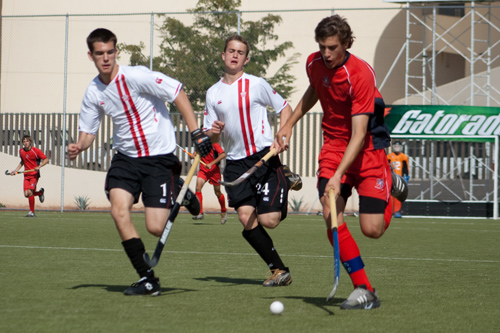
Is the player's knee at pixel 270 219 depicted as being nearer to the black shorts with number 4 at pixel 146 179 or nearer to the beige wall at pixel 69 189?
the black shorts with number 4 at pixel 146 179

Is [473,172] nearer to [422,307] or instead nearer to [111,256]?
[111,256]

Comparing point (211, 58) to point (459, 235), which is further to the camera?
point (211, 58)

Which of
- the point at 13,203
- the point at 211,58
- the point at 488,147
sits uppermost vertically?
the point at 211,58

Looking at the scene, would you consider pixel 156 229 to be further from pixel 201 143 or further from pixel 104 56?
pixel 104 56

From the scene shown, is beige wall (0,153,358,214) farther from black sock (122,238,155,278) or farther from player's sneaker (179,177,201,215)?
black sock (122,238,155,278)

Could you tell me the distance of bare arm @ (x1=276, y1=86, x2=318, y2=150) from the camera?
19.8 feet

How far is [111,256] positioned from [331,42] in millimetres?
4659

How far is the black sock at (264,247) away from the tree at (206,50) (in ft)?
41.9

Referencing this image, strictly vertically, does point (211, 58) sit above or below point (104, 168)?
above

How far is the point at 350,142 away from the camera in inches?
209

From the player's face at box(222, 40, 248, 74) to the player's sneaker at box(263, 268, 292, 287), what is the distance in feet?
5.95

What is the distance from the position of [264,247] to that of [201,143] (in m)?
1.42

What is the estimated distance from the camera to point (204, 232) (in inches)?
525

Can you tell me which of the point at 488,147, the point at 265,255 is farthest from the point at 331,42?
the point at 488,147
